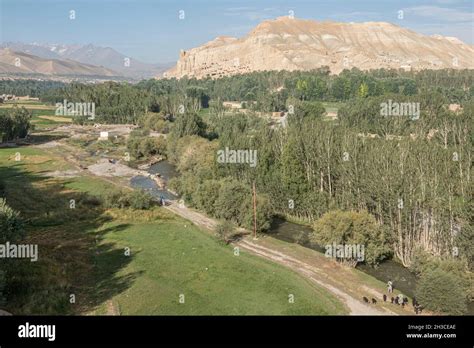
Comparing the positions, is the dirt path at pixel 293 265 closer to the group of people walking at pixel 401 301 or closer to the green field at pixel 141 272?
the group of people walking at pixel 401 301

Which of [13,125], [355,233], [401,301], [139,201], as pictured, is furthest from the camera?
[13,125]

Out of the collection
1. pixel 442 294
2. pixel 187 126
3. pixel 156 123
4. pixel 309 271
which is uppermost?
pixel 156 123

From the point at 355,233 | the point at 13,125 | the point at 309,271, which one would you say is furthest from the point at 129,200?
the point at 13,125

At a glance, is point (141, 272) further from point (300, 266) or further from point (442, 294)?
point (442, 294)

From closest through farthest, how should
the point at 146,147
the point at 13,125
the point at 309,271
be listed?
the point at 309,271
the point at 146,147
the point at 13,125

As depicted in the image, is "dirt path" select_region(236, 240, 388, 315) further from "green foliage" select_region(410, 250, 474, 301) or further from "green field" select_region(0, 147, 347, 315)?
"green foliage" select_region(410, 250, 474, 301)

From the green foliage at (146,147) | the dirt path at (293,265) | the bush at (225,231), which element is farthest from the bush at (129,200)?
the green foliage at (146,147)

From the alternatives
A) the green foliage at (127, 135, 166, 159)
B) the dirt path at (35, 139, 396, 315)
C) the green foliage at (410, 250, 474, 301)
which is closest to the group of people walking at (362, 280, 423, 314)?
the dirt path at (35, 139, 396, 315)
